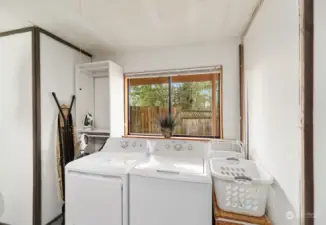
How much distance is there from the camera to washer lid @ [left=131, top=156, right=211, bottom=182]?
136cm

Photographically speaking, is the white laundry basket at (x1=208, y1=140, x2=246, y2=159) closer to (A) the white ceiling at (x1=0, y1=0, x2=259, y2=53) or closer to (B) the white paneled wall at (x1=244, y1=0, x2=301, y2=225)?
(B) the white paneled wall at (x1=244, y1=0, x2=301, y2=225)

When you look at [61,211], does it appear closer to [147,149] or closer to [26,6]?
[147,149]

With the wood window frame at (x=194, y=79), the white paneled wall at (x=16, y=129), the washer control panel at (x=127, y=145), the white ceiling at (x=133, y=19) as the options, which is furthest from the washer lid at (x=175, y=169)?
the white ceiling at (x=133, y=19)

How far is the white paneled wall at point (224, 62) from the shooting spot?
7.22ft

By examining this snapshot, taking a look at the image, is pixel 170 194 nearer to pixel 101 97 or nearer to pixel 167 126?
pixel 167 126

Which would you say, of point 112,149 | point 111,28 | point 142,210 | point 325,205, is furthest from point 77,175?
point 325,205

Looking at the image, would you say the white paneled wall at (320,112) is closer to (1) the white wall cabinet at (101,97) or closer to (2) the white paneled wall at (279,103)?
(2) the white paneled wall at (279,103)

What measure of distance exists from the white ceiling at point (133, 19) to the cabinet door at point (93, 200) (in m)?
1.68

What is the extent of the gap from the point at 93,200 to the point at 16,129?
4.44 ft

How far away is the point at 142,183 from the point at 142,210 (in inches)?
9.6

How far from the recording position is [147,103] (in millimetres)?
2686

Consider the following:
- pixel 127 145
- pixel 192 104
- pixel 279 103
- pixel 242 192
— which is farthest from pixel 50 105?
pixel 279 103

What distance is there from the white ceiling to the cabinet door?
5.51ft

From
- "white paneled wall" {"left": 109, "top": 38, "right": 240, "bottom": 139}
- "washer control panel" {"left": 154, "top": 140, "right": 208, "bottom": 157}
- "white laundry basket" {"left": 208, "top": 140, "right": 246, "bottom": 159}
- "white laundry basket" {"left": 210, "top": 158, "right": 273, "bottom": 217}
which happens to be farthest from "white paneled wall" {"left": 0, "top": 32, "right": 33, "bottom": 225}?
"white laundry basket" {"left": 208, "top": 140, "right": 246, "bottom": 159}
